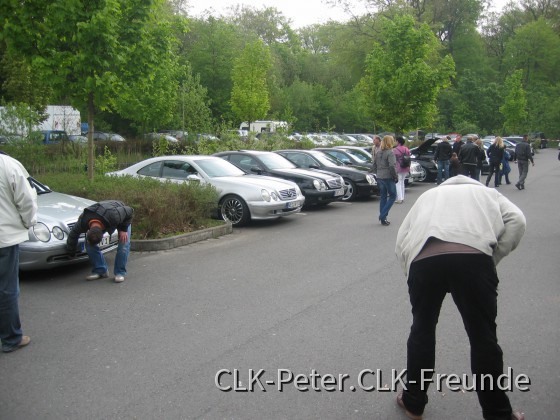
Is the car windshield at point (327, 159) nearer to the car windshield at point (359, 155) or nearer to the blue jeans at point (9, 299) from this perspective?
the car windshield at point (359, 155)

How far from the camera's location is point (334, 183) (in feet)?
48.0

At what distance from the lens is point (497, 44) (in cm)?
7262

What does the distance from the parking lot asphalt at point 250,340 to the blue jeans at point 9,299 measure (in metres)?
0.17

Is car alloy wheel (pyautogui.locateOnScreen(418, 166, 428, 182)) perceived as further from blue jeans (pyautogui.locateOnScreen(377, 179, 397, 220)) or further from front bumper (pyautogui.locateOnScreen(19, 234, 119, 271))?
front bumper (pyautogui.locateOnScreen(19, 234, 119, 271))

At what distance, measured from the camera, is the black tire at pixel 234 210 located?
11.7 m

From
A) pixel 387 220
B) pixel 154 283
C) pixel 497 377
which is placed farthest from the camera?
A: pixel 387 220

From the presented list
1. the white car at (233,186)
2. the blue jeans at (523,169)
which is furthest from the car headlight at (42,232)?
the blue jeans at (523,169)

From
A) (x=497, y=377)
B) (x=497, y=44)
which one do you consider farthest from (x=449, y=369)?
(x=497, y=44)

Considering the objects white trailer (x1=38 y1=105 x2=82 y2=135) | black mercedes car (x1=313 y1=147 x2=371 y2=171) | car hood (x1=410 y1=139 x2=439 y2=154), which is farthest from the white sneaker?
white trailer (x1=38 y1=105 x2=82 y2=135)

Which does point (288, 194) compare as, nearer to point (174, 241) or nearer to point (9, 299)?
point (174, 241)

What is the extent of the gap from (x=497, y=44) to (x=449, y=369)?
77144mm

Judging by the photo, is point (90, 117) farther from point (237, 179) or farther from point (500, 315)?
point (500, 315)

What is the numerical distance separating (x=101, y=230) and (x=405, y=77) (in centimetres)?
2202

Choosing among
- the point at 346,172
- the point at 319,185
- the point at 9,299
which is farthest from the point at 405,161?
the point at 9,299
